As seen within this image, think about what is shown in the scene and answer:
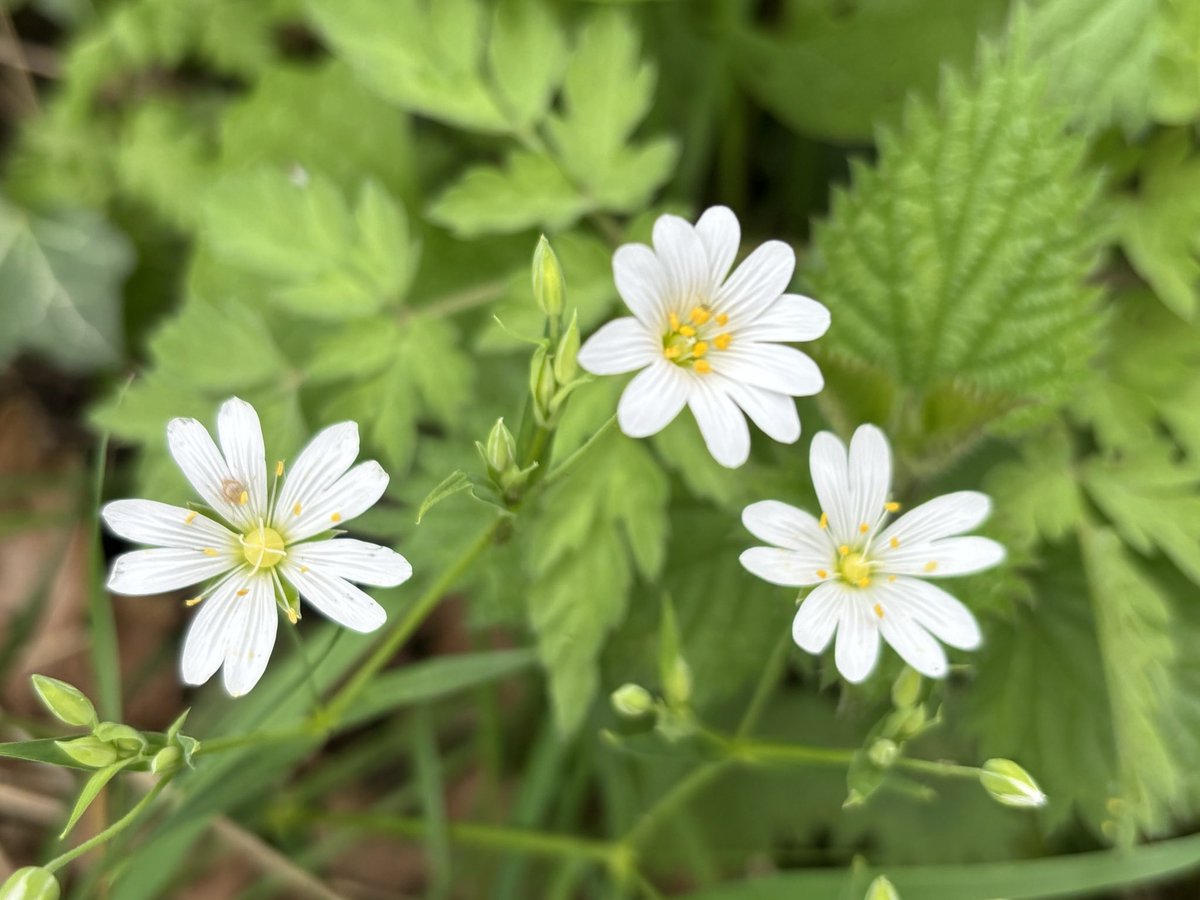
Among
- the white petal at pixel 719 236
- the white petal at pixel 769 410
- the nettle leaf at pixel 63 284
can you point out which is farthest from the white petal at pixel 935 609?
the nettle leaf at pixel 63 284

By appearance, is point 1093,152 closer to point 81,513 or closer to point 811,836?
point 811,836

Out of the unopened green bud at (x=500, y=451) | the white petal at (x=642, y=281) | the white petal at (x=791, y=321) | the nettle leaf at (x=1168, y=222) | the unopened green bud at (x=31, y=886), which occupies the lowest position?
the unopened green bud at (x=31, y=886)

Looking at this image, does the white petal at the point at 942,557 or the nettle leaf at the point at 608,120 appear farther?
the nettle leaf at the point at 608,120

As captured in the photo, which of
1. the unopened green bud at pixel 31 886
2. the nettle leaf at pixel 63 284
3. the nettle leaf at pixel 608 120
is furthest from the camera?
the nettle leaf at pixel 63 284

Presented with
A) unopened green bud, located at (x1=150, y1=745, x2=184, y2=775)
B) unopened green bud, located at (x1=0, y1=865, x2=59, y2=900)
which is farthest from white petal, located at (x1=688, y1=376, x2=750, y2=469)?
unopened green bud, located at (x1=0, y1=865, x2=59, y2=900)

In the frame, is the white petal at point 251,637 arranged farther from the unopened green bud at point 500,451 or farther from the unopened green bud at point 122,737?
the unopened green bud at point 500,451

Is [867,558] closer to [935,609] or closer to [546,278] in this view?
[935,609]

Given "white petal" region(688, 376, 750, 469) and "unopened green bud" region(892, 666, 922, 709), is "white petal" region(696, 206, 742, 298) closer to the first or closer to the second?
"white petal" region(688, 376, 750, 469)
